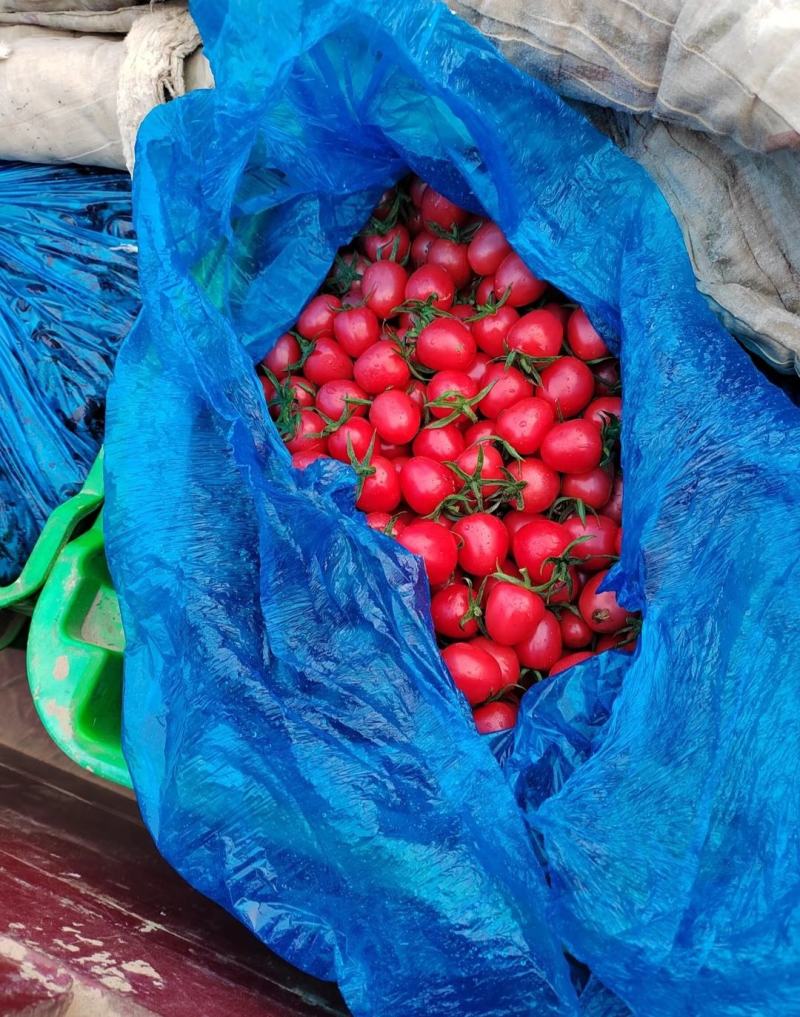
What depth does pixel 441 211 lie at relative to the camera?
1.03m

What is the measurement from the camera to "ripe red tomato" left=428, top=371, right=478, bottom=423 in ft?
3.10

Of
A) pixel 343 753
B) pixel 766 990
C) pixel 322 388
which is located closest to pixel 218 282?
pixel 322 388

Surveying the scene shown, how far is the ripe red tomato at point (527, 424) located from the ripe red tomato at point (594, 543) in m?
0.09

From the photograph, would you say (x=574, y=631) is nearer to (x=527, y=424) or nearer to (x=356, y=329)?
(x=527, y=424)

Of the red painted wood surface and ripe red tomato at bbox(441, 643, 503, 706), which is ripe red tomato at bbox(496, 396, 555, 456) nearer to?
ripe red tomato at bbox(441, 643, 503, 706)

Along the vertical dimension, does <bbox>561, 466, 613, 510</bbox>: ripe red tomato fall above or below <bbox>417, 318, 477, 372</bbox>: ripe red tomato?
below

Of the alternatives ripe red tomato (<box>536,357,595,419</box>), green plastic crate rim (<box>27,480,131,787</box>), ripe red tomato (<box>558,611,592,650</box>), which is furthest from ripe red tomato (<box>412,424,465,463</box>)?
green plastic crate rim (<box>27,480,131,787</box>)

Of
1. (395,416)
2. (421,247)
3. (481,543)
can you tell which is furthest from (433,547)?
(421,247)

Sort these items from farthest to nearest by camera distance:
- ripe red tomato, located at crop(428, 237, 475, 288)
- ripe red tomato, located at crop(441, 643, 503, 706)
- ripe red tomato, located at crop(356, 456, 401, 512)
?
ripe red tomato, located at crop(428, 237, 475, 288), ripe red tomato, located at crop(356, 456, 401, 512), ripe red tomato, located at crop(441, 643, 503, 706)

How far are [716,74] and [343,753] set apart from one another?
26.3 inches

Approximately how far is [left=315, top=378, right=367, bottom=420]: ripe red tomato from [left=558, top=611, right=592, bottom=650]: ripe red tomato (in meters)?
0.31

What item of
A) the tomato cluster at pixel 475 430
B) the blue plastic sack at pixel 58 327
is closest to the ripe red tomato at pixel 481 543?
the tomato cluster at pixel 475 430

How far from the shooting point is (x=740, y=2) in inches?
29.6

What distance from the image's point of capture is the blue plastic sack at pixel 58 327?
→ 1178 millimetres
